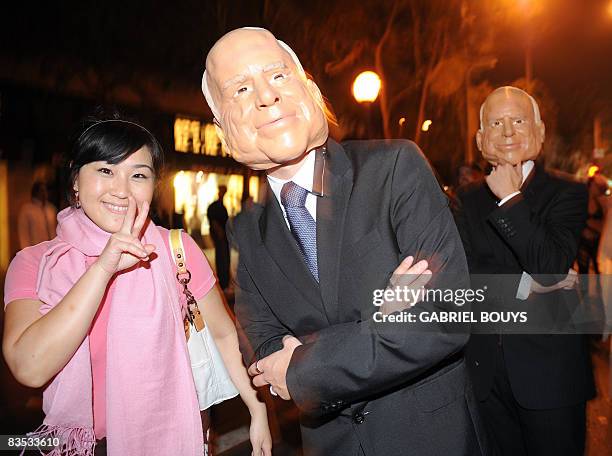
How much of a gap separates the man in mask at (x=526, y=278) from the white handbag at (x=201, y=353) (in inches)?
53.9

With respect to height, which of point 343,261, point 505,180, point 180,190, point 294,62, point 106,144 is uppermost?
point 180,190

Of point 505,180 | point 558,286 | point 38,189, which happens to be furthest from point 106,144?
point 38,189

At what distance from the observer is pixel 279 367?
191 cm

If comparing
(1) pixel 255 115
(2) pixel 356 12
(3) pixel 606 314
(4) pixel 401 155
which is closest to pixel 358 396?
(4) pixel 401 155

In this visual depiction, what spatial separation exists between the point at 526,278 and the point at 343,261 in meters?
1.44

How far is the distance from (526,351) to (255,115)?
193cm

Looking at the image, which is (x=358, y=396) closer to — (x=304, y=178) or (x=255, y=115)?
(x=304, y=178)

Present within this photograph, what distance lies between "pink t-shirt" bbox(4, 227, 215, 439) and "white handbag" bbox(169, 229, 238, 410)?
37 millimetres

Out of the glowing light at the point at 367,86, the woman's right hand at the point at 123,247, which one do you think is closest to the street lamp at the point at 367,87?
the glowing light at the point at 367,86

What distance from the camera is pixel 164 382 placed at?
7.50 feet

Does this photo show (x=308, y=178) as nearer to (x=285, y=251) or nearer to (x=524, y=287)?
(x=285, y=251)

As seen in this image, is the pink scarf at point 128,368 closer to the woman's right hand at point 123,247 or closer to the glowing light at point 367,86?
the woman's right hand at point 123,247

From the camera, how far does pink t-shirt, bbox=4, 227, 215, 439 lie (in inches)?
85.5

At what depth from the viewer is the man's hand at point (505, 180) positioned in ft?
9.21
